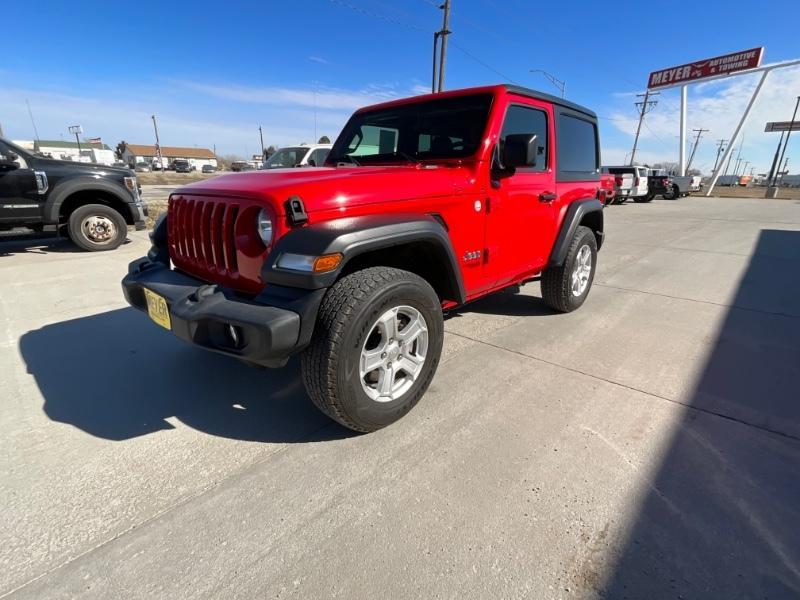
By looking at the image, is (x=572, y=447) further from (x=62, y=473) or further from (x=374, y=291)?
(x=62, y=473)

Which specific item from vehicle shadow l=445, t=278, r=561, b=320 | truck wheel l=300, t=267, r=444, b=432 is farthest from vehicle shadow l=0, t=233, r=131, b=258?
truck wheel l=300, t=267, r=444, b=432

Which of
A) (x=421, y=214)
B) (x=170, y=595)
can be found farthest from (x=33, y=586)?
(x=421, y=214)

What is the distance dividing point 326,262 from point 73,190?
651 cm

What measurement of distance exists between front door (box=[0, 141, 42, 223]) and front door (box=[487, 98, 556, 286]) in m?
6.72

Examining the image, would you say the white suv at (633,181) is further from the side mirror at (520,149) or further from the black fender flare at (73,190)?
the black fender flare at (73,190)

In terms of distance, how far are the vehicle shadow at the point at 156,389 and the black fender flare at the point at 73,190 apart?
3.60 metres

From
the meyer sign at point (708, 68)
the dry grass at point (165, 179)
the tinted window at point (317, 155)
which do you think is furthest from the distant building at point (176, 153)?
the tinted window at point (317, 155)

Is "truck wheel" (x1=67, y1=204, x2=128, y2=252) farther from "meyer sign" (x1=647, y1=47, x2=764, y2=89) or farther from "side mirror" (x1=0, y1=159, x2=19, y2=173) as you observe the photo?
A: "meyer sign" (x1=647, y1=47, x2=764, y2=89)

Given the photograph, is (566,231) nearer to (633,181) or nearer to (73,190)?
(73,190)

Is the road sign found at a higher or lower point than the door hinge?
higher

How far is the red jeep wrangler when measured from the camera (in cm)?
195

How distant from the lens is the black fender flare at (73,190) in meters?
6.17

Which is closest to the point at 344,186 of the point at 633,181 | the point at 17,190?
the point at 17,190

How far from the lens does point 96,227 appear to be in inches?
264
